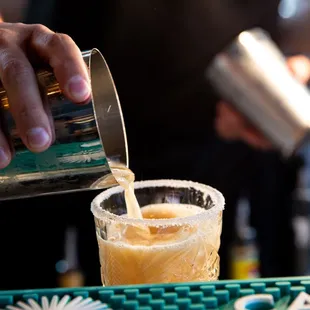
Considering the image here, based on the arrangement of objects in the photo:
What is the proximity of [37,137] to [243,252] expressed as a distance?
59.7 inches

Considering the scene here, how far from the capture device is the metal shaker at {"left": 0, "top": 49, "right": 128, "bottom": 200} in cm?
65

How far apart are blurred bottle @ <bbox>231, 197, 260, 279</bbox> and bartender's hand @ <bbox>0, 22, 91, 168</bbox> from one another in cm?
143

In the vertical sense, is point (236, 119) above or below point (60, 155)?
below

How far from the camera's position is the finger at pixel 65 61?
65cm

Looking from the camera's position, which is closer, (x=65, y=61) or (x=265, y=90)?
(x=65, y=61)

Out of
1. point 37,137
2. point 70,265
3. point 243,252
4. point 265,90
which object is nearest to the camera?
point 37,137

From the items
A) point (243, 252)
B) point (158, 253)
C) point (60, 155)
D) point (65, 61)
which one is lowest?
point (243, 252)

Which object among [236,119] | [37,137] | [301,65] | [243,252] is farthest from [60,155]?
[243,252]

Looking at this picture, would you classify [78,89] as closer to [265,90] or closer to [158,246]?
[158,246]

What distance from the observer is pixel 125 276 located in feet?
2.30

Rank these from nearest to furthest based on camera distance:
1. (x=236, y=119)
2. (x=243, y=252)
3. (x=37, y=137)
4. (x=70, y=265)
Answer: (x=37, y=137) → (x=236, y=119) → (x=70, y=265) → (x=243, y=252)

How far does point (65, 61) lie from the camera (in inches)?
26.8

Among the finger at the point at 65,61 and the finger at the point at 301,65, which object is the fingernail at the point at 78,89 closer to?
the finger at the point at 65,61

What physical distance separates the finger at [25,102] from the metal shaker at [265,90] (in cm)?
77
